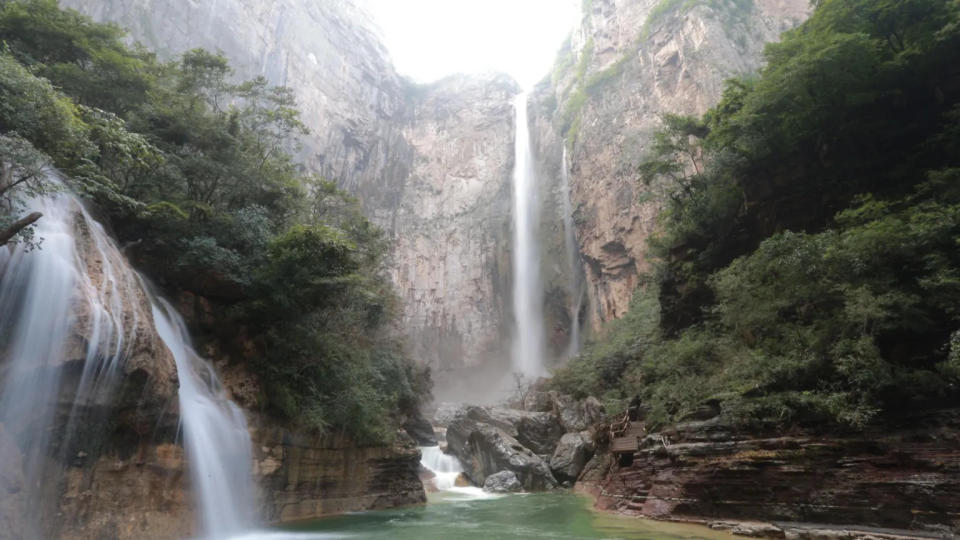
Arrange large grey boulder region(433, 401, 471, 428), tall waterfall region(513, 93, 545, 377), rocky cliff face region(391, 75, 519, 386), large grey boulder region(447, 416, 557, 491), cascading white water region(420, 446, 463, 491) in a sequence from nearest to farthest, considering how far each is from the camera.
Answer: large grey boulder region(447, 416, 557, 491)
cascading white water region(420, 446, 463, 491)
large grey boulder region(433, 401, 471, 428)
tall waterfall region(513, 93, 545, 377)
rocky cliff face region(391, 75, 519, 386)

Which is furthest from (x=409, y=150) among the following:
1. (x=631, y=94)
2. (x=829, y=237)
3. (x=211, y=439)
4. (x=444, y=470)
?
(x=829, y=237)

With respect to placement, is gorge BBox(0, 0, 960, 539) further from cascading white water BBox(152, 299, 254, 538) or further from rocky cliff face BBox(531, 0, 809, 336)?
rocky cliff face BBox(531, 0, 809, 336)

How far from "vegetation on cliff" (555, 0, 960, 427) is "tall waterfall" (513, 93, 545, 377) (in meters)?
22.6

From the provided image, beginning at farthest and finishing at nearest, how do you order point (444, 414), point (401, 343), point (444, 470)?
1. point (444, 414)
2. point (401, 343)
3. point (444, 470)

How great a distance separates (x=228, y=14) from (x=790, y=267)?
39.4m

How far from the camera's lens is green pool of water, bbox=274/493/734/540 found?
9349 millimetres

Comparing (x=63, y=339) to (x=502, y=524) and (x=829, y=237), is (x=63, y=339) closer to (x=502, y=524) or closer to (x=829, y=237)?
(x=502, y=524)

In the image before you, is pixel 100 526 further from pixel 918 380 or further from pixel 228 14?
pixel 228 14

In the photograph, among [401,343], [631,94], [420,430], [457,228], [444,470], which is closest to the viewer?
[444,470]

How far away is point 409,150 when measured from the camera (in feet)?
165

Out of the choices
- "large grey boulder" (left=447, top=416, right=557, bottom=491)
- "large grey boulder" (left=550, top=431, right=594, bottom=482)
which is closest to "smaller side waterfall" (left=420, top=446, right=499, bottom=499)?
"large grey boulder" (left=447, top=416, right=557, bottom=491)

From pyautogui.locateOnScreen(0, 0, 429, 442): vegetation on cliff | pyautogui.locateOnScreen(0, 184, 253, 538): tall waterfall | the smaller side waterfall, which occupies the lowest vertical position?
the smaller side waterfall

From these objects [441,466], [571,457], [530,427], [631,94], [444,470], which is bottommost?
[444,470]

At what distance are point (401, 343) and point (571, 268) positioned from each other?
60.0ft
